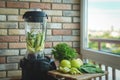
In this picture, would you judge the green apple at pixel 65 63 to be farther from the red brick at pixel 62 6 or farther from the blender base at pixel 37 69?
the red brick at pixel 62 6

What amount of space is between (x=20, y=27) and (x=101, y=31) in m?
0.82

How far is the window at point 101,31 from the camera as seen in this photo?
2041 millimetres

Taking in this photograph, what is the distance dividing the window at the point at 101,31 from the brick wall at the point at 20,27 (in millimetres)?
144

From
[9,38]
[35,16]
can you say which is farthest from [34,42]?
[9,38]

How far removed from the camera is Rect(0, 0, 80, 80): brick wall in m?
2.28

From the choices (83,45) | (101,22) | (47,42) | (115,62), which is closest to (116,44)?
(115,62)

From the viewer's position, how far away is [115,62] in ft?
6.48

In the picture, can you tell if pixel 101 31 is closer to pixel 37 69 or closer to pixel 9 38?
pixel 37 69

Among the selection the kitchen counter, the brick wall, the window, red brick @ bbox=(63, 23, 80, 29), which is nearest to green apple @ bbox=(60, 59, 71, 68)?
the kitchen counter

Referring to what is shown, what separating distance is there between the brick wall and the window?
0.14 m

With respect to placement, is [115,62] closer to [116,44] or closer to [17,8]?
[116,44]

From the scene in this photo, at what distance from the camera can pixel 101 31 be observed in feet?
7.48

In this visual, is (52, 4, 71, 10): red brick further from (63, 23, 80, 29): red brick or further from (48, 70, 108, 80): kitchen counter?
(48, 70, 108, 80): kitchen counter

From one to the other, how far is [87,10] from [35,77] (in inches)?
41.2
